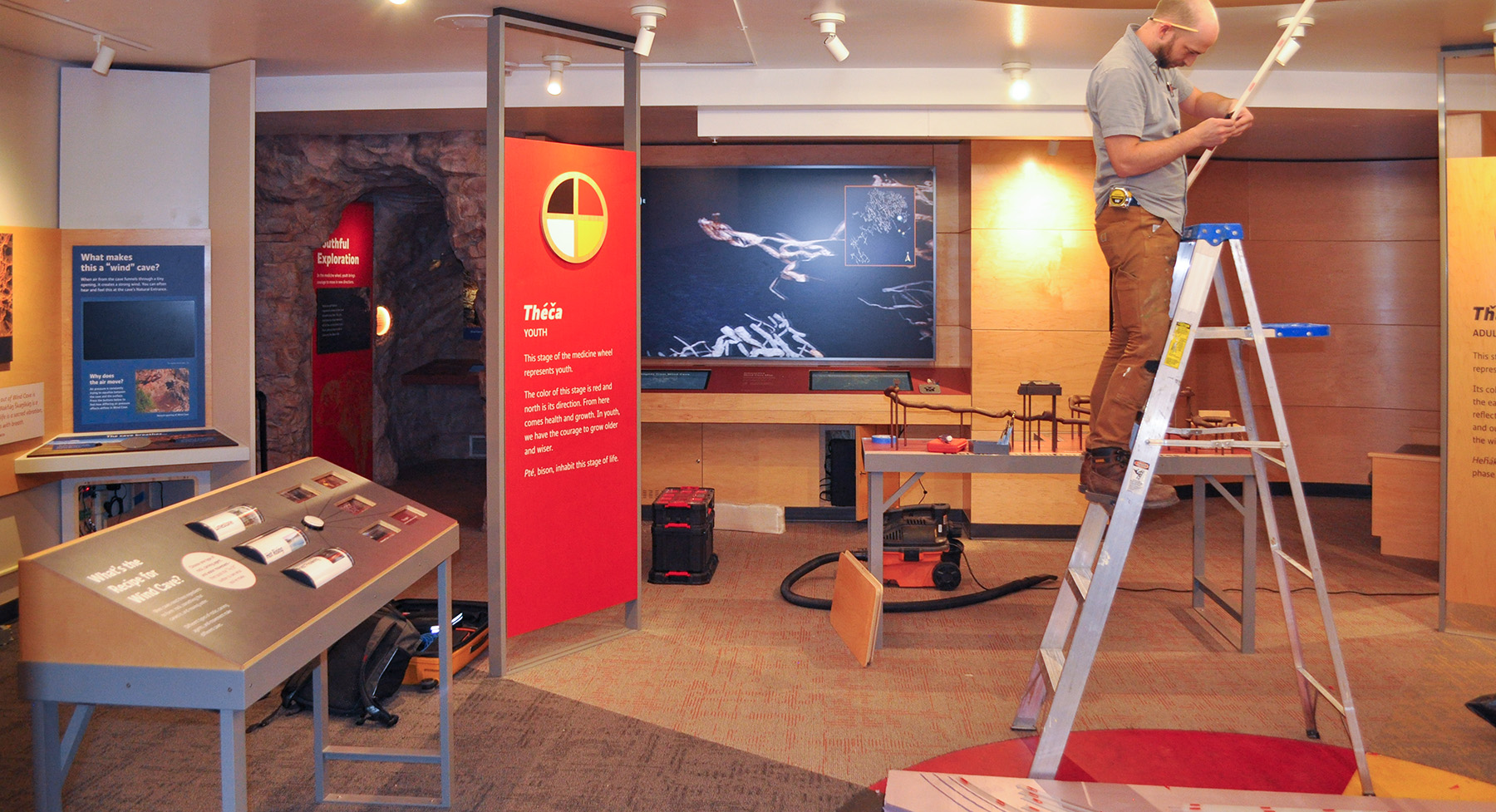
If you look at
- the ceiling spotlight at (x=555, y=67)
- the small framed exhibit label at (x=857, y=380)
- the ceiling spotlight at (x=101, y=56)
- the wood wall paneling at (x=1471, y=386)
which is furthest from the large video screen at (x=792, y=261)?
the ceiling spotlight at (x=101, y=56)

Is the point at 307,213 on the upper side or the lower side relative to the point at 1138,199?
upper

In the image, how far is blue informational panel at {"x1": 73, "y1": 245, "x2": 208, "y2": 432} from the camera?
5.28 m

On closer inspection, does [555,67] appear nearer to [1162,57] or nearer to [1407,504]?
[1162,57]

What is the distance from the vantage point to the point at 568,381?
4527 mm

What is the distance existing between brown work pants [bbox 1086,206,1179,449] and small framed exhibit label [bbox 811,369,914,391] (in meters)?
3.79

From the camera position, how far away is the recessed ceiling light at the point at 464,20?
4.46 metres

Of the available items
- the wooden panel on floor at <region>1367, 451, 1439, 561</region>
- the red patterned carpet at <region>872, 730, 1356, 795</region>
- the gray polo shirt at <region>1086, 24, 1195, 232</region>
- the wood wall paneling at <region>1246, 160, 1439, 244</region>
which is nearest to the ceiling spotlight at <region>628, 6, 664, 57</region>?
the gray polo shirt at <region>1086, 24, 1195, 232</region>

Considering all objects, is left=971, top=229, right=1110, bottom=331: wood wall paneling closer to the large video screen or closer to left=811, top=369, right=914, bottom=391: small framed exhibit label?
the large video screen

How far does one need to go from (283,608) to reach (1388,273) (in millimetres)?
8476

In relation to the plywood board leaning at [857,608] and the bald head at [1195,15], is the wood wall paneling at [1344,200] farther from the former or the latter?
the bald head at [1195,15]

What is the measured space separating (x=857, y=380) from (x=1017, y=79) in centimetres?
229

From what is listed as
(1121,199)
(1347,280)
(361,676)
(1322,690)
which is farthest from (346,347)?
(1347,280)

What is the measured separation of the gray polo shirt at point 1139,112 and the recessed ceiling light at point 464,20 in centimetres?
267

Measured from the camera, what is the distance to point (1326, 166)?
8039 millimetres
